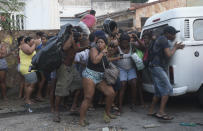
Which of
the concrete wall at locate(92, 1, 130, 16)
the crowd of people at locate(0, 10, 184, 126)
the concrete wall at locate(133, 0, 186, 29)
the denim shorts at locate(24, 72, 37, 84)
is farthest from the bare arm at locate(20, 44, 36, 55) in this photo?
the concrete wall at locate(92, 1, 130, 16)

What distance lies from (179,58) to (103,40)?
62.1 inches

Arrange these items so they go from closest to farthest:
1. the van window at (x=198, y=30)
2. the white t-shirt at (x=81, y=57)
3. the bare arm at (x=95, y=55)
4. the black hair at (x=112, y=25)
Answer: the bare arm at (x=95, y=55), the van window at (x=198, y=30), the white t-shirt at (x=81, y=57), the black hair at (x=112, y=25)

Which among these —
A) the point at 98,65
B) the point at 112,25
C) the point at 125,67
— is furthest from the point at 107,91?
the point at 112,25

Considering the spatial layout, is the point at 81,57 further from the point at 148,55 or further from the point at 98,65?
the point at 148,55

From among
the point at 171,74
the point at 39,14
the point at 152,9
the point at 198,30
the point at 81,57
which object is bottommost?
the point at 171,74

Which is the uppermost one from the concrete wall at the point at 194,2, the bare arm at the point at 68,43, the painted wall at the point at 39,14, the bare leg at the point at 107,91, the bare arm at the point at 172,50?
the concrete wall at the point at 194,2

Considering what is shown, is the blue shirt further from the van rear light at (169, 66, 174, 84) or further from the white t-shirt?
the white t-shirt

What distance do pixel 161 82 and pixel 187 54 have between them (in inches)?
30.4

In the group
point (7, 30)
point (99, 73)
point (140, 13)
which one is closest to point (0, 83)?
point (7, 30)

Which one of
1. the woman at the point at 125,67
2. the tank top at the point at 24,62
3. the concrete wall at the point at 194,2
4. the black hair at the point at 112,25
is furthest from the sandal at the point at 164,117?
the concrete wall at the point at 194,2

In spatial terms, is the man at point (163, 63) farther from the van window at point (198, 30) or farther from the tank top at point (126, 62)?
the tank top at point (126, 62)

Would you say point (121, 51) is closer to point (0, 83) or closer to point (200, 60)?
point (200, 60)

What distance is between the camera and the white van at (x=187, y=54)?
194 inches

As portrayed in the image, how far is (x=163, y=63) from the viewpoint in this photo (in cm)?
499
